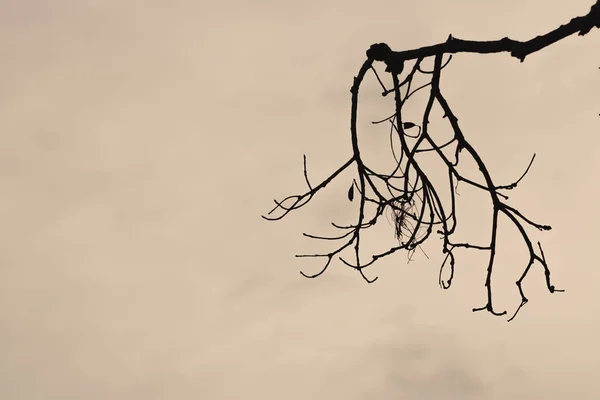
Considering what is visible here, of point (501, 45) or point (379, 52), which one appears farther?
point (379, 52)

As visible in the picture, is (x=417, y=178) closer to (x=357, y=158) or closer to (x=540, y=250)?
(x=357, y=158)

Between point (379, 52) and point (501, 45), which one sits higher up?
point (379, 52)

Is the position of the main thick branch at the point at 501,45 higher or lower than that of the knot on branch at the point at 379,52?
lower

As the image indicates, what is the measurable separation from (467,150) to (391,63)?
2.50 feet

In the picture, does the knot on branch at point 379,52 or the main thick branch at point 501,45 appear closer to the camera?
the main thick branch at point 501,45

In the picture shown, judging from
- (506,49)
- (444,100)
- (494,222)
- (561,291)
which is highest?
(444,100)

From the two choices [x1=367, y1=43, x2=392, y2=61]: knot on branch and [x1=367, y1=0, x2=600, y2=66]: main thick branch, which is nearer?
[x1=367, y1=0, x2=600, y2=66]: main thick branch

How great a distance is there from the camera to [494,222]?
4230 millimetres

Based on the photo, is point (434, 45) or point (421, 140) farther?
point (421, 140)

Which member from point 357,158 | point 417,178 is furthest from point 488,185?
point 357,158

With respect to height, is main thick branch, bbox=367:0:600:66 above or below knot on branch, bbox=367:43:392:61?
below

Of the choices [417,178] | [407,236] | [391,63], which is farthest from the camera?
[407,236]

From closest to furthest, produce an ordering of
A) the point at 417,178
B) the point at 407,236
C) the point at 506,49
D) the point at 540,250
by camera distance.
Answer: the point at 506,49
the point at 540,250
the point at 417,178
the point at 407,236

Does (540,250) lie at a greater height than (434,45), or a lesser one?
lesser
